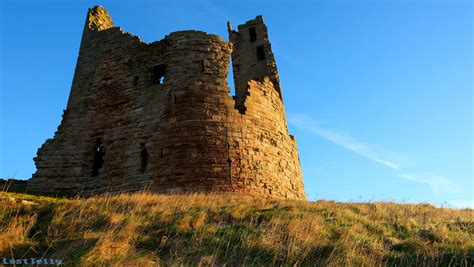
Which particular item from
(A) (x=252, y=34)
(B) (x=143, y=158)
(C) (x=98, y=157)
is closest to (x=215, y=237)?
(B) (x=143, y=158)

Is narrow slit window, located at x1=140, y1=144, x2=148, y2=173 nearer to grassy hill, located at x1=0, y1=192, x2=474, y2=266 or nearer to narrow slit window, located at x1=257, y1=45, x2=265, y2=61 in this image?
grassy hill, located at x1=0, y1=192, x2=474, y2=266

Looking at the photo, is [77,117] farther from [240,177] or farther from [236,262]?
[236,262]

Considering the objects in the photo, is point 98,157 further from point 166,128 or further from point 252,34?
point 252,34

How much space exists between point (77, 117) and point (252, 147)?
7144 millimetres

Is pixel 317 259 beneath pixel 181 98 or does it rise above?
beneath

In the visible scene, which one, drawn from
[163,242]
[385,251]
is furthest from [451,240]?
[163,242]

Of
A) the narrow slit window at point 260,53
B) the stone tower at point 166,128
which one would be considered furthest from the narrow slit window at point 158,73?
the narrow slit window at point 260,53

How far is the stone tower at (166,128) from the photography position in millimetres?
13625

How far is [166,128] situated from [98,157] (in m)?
3.21

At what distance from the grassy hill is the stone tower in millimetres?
4636

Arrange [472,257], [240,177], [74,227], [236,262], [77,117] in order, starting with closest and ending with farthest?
[236,262] → [472,257] → [74,227] → [240,177] → [77,117]

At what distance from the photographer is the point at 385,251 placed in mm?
6266

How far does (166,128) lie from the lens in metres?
14.1

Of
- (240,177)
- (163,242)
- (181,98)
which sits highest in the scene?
(181,98)
